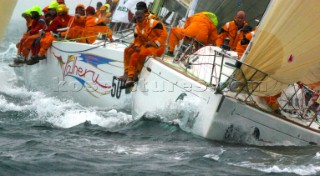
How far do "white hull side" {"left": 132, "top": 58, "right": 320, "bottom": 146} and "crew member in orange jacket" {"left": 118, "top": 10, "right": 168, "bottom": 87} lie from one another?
1.97ft

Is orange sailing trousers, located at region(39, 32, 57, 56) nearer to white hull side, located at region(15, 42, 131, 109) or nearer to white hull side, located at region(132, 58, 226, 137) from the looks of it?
white hull side, located at region(15, 42, 131, 109)

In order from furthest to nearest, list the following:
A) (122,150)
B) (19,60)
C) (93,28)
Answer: (19,60), (93,28), (122,150)

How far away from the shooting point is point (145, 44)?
9.95 m

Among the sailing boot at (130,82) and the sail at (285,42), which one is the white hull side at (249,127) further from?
the sailing boot at (130,82)

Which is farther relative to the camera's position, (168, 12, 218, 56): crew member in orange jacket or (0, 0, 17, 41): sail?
(168, 12, 218, 56): crew member in orange jacket

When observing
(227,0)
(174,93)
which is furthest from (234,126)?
(227,0)

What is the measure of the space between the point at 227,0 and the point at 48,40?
3.34 m

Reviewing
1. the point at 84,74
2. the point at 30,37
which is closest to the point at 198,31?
the point at 84,74

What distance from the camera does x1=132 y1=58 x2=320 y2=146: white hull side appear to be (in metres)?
8.11

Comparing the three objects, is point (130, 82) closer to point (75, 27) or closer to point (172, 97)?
point (172, 97)

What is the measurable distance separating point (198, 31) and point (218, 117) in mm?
2497

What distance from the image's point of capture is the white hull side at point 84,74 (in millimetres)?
11297

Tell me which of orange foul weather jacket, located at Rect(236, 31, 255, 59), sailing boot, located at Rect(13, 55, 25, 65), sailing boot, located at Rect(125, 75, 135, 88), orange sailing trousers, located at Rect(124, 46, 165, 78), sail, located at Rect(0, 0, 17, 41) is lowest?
sailing boot, located at Rect(13, 55, 25, 65)

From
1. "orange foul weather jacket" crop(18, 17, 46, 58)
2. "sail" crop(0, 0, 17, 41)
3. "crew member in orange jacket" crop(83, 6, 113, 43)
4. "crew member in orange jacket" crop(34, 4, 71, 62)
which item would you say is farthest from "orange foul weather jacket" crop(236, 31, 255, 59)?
"orange foul weather jacket" crop(18, 17, 46, 58)
